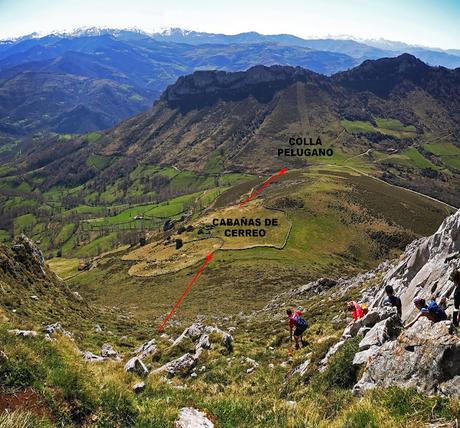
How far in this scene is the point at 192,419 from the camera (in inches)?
433

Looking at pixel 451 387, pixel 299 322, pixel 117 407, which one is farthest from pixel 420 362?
pixel 299 322

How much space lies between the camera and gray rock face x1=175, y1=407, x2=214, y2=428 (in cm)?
1066

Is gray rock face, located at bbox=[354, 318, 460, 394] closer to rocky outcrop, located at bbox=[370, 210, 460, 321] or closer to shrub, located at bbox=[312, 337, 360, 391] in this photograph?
shrub, located at bbox=[312, 337, 360, 391]

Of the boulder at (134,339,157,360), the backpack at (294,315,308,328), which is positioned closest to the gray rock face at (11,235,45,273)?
the boulder at (134,339,157,360)

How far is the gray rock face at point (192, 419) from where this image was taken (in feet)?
35.0

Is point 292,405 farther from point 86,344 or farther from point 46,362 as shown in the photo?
point 86,344

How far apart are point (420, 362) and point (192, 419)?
23.1ft

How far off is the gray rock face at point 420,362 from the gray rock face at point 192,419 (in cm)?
544

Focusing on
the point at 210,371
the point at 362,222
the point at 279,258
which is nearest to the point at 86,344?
the point at 210,371

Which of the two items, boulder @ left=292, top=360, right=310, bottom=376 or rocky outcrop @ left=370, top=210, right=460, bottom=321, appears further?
rocky outcrop @ left=370, top=210, right=460, bottom=321

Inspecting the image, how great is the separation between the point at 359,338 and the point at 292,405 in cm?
778

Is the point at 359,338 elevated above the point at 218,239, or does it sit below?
above

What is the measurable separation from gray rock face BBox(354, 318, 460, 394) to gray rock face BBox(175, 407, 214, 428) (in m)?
5.44

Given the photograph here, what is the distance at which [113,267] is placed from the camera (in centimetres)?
17100
